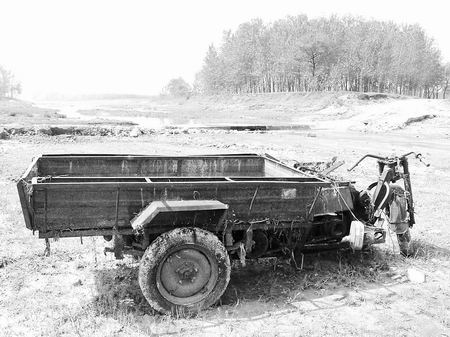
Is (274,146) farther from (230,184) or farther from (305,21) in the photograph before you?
(305,21)

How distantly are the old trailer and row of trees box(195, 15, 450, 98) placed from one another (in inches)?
2166

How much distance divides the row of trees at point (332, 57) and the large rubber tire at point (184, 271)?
183 ft

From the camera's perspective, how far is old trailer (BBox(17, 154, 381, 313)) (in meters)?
3.98

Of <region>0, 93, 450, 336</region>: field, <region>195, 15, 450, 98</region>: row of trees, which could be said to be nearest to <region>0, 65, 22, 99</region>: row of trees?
<region>195, 15, 450, 98</region>: row of trees

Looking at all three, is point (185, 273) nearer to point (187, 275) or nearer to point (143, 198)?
point (187, 275)

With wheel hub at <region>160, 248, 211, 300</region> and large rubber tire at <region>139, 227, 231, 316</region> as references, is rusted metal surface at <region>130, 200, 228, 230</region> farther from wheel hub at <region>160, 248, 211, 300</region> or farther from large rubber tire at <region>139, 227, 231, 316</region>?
wheel hub at <region>160, 248, 211, 300</region>

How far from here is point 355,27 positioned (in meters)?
63.7

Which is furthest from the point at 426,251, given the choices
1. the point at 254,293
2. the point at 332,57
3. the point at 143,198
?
the point at 332,57

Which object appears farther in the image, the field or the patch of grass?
the patch of grass

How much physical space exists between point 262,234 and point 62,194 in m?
1.97

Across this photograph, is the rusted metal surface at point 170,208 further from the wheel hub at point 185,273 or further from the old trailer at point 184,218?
the wheel hub at point 185,273

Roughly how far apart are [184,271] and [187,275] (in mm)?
50

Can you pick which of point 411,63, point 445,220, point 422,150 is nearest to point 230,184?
point 445,220

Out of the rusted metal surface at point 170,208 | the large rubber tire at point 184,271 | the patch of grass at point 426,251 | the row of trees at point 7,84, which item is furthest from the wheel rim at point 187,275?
the row of trees at point 7,84
